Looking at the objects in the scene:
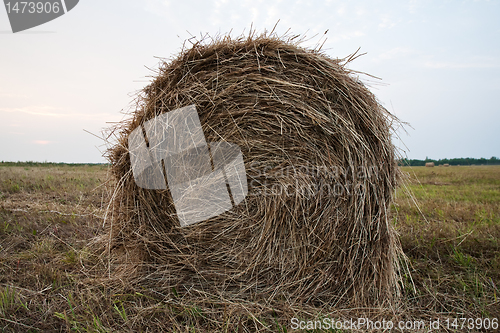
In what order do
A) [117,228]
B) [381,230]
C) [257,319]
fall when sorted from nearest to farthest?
1. [257,319]
2. [381,230]
3. [117,228]

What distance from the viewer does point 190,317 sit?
179cm

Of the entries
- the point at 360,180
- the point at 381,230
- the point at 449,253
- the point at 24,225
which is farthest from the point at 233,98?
the point at 24,225

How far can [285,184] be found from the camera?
2.07 meters

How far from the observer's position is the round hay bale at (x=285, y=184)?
80.0 inches

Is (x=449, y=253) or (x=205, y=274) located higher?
(x=205, y=274)

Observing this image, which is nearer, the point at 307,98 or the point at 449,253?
the point at 307,98

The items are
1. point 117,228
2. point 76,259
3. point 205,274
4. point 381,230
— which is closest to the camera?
point 381,230

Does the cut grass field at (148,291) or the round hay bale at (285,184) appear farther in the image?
the round hay bale at (285,184)

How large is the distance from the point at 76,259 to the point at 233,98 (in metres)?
1.93

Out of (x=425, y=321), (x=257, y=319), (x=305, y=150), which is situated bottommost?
(x=425, y=321)

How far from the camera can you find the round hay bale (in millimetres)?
2031

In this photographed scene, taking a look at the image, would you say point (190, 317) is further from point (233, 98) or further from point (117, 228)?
point (233, 98)

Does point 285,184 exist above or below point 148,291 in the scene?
above

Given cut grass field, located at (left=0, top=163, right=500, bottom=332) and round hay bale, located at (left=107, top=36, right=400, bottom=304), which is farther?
round hay bale, located at (left=107, top=36, right=400, bottom=304)
